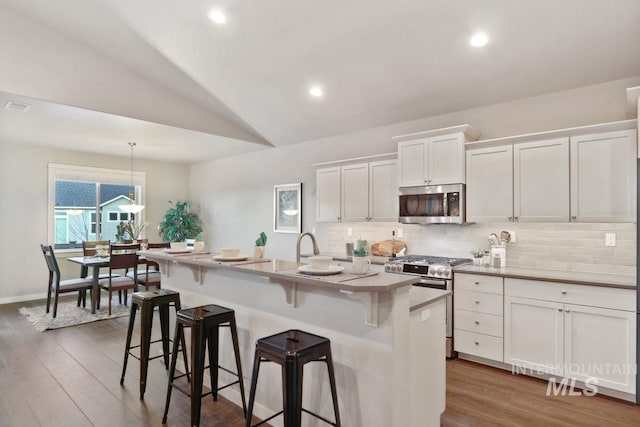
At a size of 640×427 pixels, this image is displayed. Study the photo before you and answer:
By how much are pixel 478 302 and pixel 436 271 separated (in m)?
0.48

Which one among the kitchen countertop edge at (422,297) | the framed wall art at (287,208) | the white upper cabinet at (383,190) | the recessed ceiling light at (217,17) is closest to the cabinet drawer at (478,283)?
the white upper cabinet at (383,190)

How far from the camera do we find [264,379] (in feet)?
8.54

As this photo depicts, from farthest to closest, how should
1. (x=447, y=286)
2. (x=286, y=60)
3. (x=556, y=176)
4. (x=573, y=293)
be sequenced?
(x=286, y=60)
(x=447, y=286)
(x=556, y=176)
(x=573, y=293)

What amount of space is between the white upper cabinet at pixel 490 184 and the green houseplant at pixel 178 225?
5823 millimetres

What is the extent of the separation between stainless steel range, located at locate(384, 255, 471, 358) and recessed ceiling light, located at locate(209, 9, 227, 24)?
297 cm

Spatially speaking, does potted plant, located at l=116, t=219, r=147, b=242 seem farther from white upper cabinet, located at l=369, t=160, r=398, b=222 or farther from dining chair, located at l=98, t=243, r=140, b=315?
white upper cabinet, located at l=369, t=160, r=398, b=222

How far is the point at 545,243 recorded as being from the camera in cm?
368

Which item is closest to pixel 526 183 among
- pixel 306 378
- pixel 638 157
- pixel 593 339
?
pixel 638 157

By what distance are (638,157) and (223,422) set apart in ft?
12.3

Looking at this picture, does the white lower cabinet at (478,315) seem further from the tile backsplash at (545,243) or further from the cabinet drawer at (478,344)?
the tile backsplash at (545,243)

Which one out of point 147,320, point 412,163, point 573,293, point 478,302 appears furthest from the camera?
point 412,163

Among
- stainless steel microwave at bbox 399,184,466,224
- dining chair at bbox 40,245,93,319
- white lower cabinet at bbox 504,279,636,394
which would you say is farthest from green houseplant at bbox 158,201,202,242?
white lower cabinet at bbox 504,279,636,394

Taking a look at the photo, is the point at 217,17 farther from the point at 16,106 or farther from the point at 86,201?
the point at 86,201

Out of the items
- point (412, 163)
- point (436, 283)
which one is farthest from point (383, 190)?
point (436, 283)
